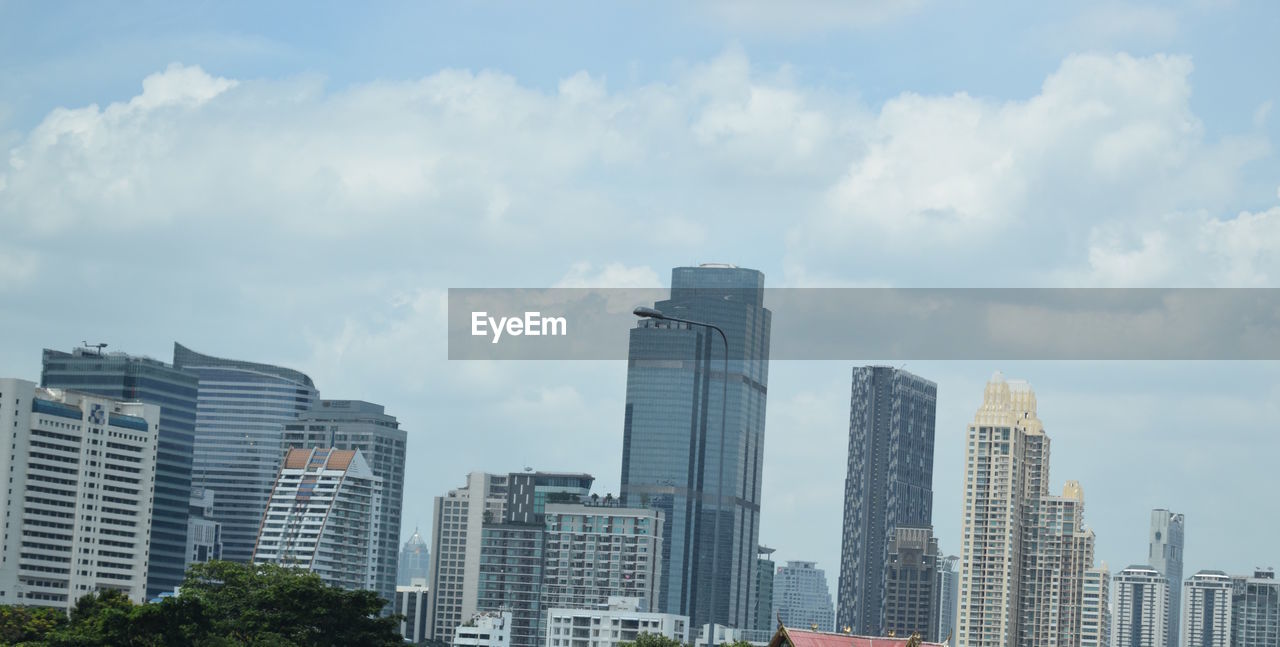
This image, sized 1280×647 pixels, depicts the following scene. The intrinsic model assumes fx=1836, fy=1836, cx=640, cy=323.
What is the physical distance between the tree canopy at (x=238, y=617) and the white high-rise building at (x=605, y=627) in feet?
337

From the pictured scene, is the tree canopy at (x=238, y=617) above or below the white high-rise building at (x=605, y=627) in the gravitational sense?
above

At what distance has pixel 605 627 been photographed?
194 metres

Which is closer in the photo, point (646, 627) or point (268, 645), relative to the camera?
point (268, 645)

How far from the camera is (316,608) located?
251 feet

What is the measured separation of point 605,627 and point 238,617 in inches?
4594

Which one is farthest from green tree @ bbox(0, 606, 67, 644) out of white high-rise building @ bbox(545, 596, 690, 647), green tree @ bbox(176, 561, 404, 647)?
white high-rise building @ bbox(545, 596, 690, 647)

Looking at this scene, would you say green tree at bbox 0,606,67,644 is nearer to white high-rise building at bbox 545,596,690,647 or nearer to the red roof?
the red roof

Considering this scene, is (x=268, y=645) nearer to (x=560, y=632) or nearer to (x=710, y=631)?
(x=710, y=631)

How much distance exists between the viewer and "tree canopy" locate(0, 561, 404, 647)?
69.4 m

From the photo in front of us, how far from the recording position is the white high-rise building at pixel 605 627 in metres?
192

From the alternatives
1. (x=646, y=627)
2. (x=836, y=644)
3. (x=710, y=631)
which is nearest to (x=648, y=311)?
(x=710, y=631)

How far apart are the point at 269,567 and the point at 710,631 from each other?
45498 millimetres

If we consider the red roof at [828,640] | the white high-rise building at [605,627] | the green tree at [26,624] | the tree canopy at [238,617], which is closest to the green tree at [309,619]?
the tree canopy at [238,617]

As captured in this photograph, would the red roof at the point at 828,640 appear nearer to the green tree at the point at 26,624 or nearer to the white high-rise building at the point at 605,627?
the green tree at the point at 26,624
